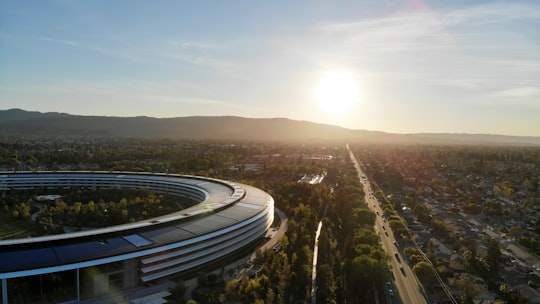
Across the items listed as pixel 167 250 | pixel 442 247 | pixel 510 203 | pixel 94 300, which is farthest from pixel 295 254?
pixel 510 203

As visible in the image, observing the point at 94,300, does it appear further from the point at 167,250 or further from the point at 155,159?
the point at 155,159

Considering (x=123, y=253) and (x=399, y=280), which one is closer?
(x=123, y=253)

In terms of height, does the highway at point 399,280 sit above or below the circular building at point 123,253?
below

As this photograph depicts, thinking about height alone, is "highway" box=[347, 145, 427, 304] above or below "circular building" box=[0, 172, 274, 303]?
below

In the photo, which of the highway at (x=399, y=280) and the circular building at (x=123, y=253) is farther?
the highway at (x=399, y=280)

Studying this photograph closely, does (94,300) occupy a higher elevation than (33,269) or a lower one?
lower

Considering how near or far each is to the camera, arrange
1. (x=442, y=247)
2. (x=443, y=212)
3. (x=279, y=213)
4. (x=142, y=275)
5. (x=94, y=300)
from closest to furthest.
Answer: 1. (x=94, y=300)
2. (x=142, y=275)
3. (x=442, y=247)
4. (x=279, y=213)
5. (x=443, y=212)

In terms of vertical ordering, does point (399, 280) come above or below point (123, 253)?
below

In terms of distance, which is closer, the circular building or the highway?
the circular building
